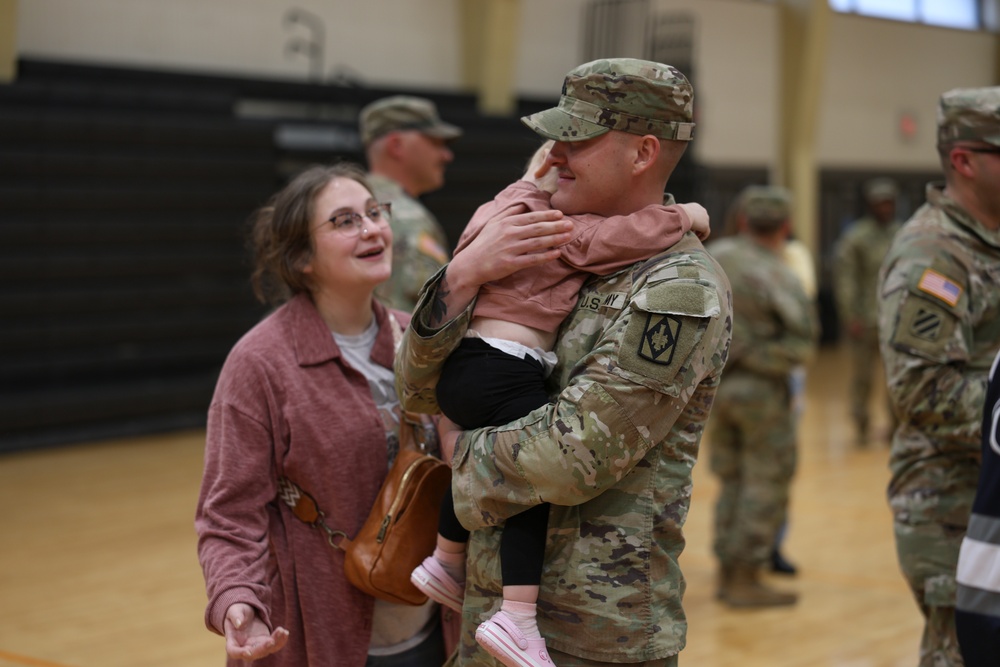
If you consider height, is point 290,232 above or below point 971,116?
below

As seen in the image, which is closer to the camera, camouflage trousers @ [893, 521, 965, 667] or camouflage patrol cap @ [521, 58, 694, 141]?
camouflage patrol cap @ [521, 58, 694, 141]

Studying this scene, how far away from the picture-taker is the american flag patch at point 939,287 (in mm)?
2449

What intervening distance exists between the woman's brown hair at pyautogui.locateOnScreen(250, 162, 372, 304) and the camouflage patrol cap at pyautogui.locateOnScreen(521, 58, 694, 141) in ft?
2.26

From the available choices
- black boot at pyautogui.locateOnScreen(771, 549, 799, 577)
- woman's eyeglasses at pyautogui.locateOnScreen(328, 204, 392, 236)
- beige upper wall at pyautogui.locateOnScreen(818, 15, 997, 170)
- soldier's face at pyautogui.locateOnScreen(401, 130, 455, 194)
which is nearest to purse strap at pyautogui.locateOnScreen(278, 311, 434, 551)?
woman's eyeglasses at pyautogui.locateOnScreen(328, 204, 392, 236)

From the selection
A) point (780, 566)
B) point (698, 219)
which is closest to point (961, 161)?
point (698, 219)

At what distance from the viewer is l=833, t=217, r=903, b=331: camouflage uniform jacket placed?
8156 mm

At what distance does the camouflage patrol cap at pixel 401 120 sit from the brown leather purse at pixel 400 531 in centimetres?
228

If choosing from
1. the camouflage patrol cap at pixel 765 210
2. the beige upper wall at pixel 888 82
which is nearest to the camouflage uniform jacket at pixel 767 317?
the camouflage patrol cap at pixel 765 210

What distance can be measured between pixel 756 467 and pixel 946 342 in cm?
235

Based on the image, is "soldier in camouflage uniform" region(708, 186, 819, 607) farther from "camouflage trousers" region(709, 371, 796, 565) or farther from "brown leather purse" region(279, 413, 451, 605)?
"brown leather purse" region(279, 413, 451, 605)

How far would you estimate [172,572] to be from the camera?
→ 4.91 metres

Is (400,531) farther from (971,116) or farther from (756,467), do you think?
(756,467)

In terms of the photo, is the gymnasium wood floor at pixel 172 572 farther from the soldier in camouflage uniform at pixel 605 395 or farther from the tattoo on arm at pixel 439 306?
the tattoo on arm at pixel 439 306

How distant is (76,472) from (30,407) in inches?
31.1
